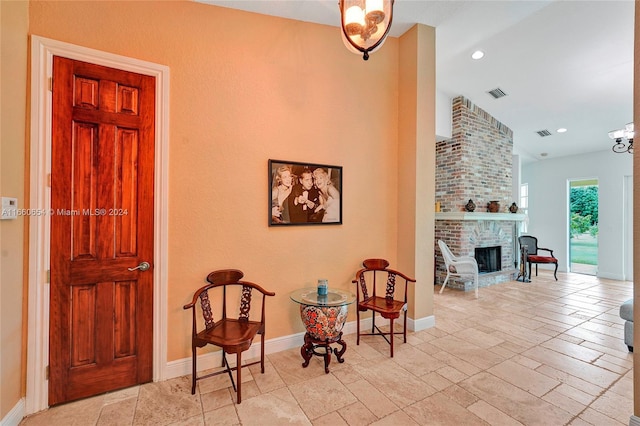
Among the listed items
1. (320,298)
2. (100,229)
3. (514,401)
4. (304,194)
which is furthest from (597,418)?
(100,229)

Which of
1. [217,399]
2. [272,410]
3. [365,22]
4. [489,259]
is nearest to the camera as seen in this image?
[365,22]

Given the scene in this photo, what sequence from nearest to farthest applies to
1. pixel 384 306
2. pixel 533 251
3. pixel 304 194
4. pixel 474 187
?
pixel 384 306
pixel 304 194
pixel 474 187
pixel 533 251

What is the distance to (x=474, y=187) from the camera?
568 centimetres

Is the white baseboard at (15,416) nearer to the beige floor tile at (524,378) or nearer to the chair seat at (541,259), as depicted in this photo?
the beige floor tile at (524,378)

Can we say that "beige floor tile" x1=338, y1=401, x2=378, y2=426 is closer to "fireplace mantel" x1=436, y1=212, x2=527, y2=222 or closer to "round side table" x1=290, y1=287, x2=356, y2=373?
"round side table" x1=290, y1=287, x2=356, y2=373

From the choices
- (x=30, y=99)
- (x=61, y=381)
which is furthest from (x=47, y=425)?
(x=30, y=99)

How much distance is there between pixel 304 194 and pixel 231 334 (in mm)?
1486

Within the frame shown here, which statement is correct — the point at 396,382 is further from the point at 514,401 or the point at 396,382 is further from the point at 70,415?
the point at 70,415

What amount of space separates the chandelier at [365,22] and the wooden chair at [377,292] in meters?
2.17

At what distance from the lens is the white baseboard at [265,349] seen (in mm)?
2477

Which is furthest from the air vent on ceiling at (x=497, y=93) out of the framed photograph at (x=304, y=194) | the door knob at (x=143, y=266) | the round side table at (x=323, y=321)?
the door knob at (x=143, y=266)

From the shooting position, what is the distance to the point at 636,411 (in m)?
1.59

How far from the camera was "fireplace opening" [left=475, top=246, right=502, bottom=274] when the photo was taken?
592 cm

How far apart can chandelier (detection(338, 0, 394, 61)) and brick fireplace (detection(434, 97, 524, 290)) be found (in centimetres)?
428
